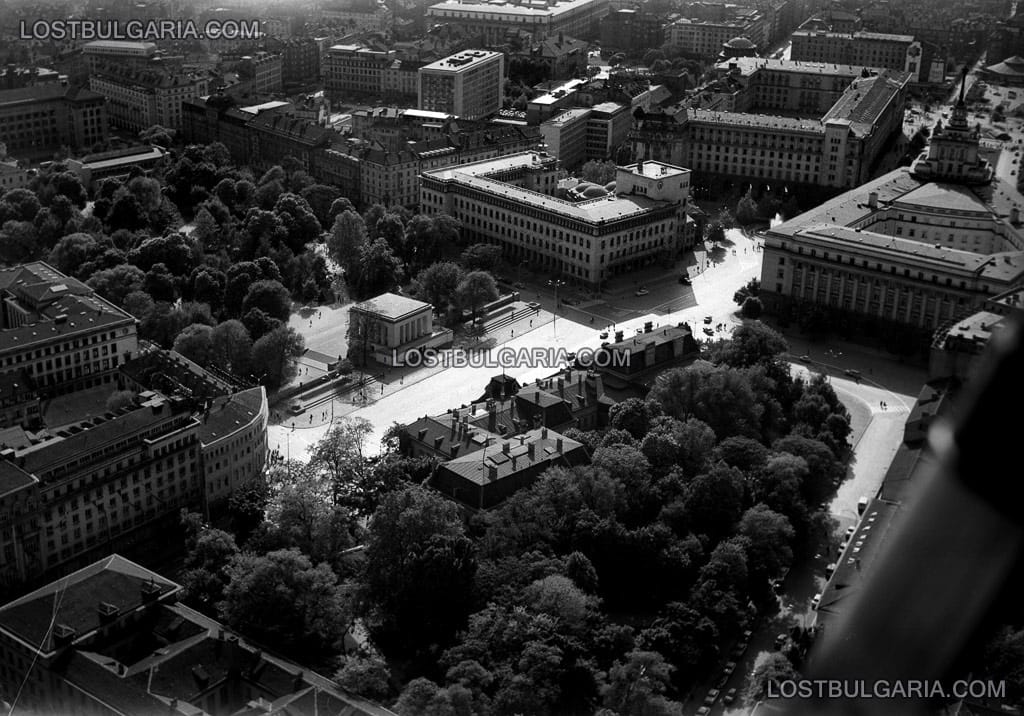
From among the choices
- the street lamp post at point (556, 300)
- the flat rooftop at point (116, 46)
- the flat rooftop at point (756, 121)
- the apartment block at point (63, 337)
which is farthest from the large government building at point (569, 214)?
the flat rooftop at point (116, 46)

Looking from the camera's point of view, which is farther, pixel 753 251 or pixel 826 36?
pixel 826 36

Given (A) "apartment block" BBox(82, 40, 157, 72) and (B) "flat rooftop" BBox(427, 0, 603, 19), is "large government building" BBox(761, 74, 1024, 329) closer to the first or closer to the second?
(A) "apartment block" BBox(82, 40, 157, 72)

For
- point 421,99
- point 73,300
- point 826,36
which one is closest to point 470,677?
point 73,300

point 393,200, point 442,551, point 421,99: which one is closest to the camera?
point 442,551

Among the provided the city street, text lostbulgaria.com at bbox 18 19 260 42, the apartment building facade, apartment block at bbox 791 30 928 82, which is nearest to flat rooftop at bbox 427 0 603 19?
text lostbulgaria.com at bbox 18 19 260 42

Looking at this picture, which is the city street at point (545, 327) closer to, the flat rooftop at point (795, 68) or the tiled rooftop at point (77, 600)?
the tiled rooftop at point (77, 600)

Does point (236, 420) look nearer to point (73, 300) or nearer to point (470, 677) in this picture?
point (73, 300)

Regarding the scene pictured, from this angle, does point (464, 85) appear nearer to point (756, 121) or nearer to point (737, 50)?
point (756, 121)
